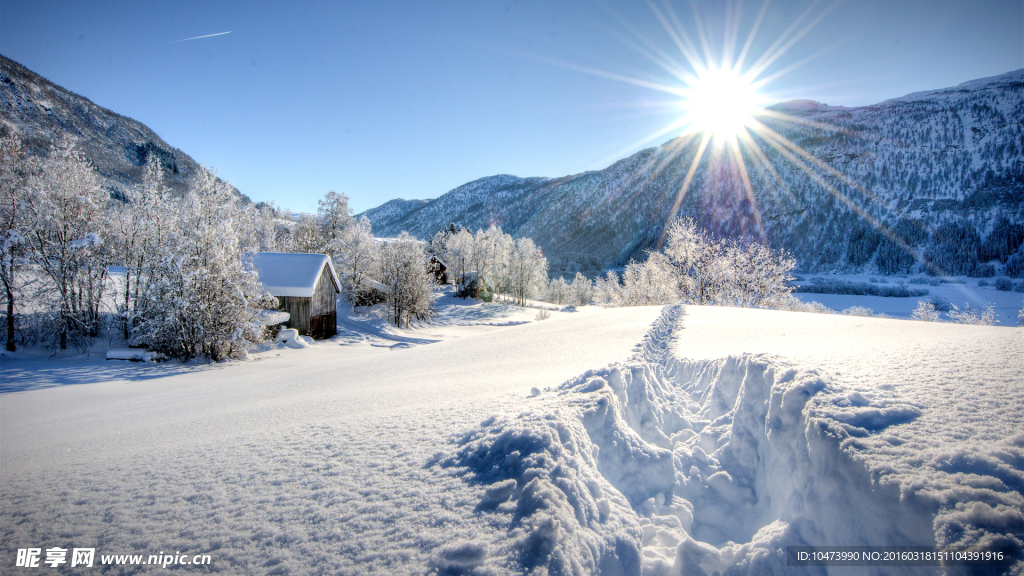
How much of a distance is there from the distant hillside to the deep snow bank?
87.0 m

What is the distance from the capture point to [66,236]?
46.7 feet

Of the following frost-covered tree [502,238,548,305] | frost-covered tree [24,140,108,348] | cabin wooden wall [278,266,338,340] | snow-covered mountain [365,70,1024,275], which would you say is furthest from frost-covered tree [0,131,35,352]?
snow-covered mountain [365,70,1024,275]

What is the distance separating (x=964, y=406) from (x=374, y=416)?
5.56 metres

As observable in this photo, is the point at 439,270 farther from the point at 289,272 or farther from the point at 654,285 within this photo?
the point at 289,272

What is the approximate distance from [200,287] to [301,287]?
6.99m

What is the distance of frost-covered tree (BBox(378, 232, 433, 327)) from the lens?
1192 inches

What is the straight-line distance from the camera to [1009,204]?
2864 inches

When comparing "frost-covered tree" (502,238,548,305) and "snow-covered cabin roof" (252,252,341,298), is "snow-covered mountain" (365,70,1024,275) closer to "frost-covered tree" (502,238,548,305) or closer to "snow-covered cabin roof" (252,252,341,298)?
"frost-covered tree" (502,238,548,305)

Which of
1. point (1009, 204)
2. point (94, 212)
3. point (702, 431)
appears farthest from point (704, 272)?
point (1009, 204)

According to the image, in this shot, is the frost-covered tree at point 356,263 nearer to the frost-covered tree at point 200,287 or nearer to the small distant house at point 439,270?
the small distant house at point 439,270

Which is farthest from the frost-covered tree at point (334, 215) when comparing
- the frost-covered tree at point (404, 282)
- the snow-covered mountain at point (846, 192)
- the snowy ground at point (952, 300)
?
the snow-covered mountain at point (846, 192)

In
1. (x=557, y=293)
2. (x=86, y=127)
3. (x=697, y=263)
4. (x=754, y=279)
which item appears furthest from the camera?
(x=86, y=127)

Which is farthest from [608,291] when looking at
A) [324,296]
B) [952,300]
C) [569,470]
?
[569,470]

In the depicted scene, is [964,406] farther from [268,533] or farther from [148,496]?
[148,496]
